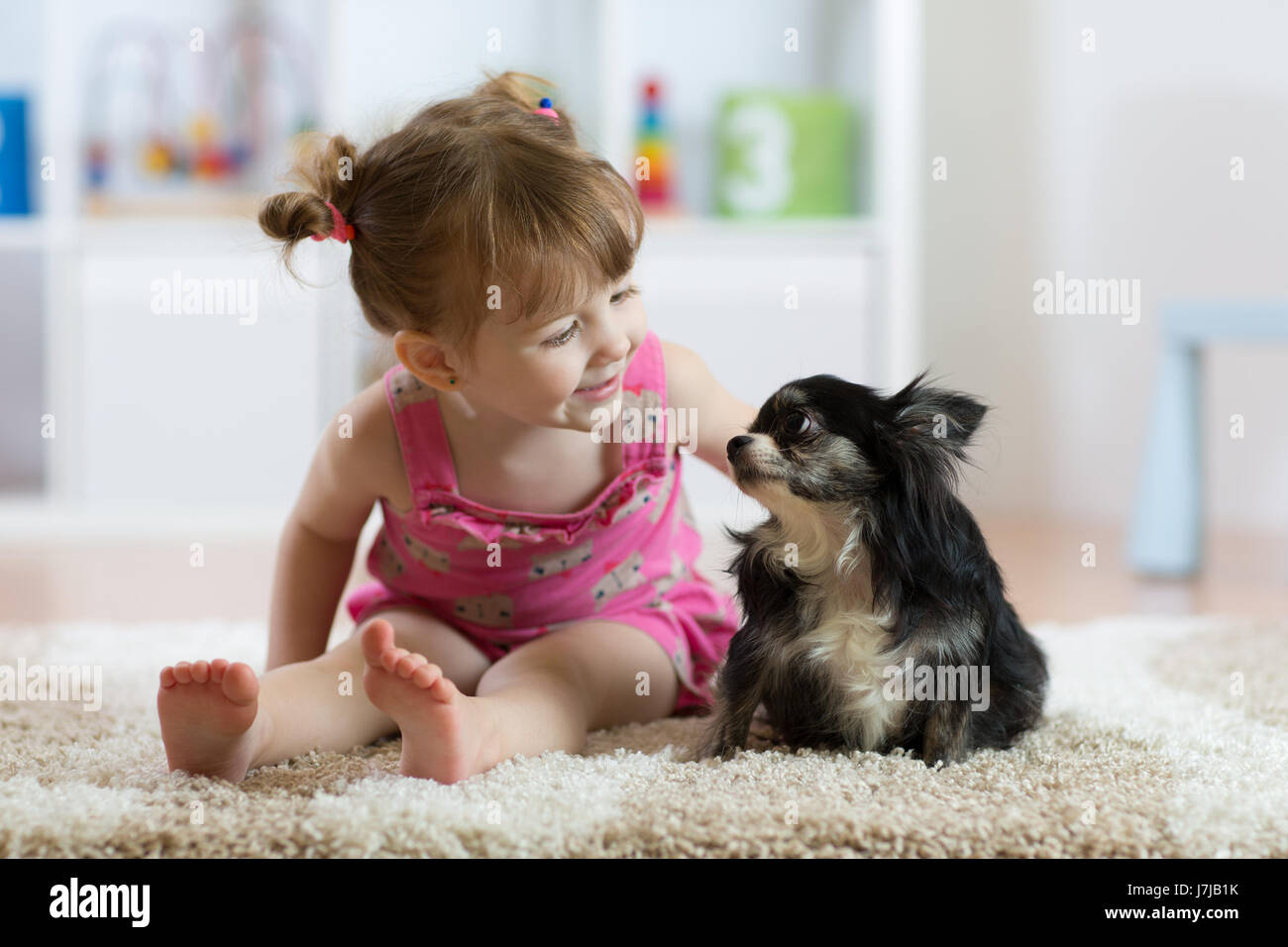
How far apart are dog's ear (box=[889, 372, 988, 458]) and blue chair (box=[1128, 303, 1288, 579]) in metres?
1.41

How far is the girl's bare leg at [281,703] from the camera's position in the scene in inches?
33.4

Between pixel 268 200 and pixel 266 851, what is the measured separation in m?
0.56

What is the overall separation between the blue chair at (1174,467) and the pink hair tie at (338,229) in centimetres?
158

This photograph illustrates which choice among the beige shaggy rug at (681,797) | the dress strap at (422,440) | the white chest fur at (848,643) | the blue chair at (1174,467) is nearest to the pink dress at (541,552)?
the dress strap at (422,440)

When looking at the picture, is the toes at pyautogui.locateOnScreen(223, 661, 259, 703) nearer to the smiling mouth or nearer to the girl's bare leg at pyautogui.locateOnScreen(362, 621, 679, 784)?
the girl's bare leg at pyautogui.locateOnScreen(362, 621, 679, 784)

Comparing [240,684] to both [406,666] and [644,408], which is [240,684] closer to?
[406,666]

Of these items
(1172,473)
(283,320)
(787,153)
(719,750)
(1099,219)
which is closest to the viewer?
(719,750)

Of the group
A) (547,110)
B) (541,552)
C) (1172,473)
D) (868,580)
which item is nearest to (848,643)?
(868,580)

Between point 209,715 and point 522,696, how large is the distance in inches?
9.6

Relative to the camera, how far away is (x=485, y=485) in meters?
1.17

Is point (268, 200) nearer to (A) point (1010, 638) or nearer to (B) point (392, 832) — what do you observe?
(B) point (392, 832)

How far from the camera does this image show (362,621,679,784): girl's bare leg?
2.74ft
